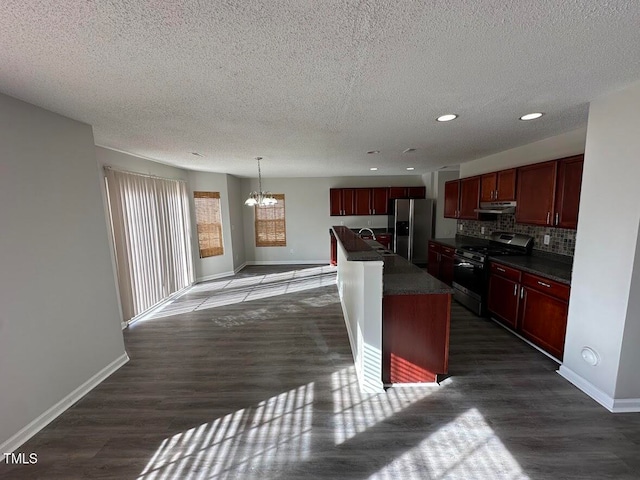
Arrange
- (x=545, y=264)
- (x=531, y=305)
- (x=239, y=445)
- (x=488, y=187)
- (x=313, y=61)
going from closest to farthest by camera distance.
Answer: (x=313, y=61) → (x=239, y=445) → (x=531, y=305) → (x=545, y=264) → (x=488, y=187)

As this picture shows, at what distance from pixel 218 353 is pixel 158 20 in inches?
114

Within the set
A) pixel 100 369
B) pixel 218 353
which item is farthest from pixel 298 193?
pixel 100 369

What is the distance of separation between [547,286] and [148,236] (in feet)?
17.1

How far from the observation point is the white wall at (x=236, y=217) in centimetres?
630

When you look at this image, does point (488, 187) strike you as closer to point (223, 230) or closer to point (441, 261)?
point (441, 261)

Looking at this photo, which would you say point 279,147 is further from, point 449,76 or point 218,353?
point 218,353

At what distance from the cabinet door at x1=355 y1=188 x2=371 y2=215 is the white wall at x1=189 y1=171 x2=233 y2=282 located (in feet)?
10.8

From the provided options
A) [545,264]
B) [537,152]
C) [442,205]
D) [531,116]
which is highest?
[531,116]

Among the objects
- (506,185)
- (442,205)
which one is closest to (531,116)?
(506,185)

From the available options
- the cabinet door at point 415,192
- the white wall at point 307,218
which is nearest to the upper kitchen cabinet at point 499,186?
the cabinet door at point 415,192

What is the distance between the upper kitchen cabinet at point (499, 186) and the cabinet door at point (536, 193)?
114 millimetres

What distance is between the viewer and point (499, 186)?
3727mm

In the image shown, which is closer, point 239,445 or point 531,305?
point 239,445

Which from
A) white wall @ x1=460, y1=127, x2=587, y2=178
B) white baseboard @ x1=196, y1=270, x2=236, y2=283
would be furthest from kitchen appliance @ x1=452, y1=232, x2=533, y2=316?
white baseboard @ x1=196, y1=270, x2=236, y2=283
